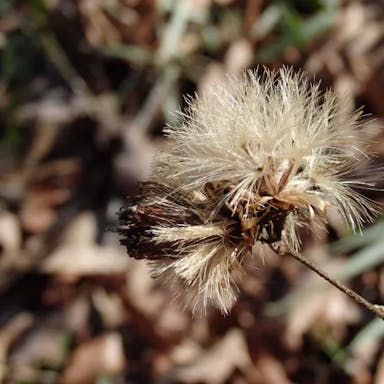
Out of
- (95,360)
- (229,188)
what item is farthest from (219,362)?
(229,188)

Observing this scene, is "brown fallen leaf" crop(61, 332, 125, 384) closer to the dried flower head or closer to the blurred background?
the blurred background

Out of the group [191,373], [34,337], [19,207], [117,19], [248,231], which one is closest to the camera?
[248,231]

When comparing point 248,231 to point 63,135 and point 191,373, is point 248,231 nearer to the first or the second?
point 191,373

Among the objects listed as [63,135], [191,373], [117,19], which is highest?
[117,19]

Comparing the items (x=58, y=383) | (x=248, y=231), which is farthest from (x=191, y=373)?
(x=248, y=231)

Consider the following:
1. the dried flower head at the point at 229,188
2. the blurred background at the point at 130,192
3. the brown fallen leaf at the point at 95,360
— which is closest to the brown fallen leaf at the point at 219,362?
the blurred background at the point at 130,192

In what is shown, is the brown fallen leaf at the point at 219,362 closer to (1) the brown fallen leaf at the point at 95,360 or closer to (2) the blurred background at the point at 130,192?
(2) the blurred background at the point at 130,192
